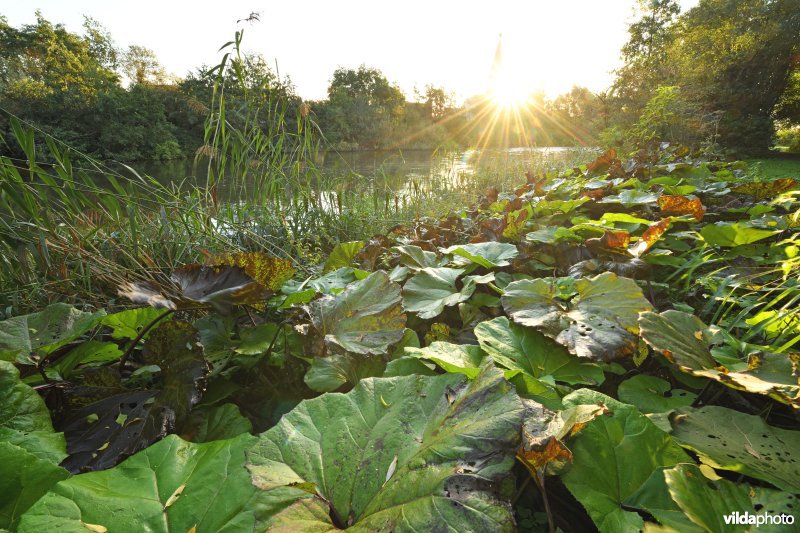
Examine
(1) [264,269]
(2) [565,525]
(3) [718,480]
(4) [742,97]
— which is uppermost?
(4) [742,97]

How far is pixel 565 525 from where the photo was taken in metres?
0.57

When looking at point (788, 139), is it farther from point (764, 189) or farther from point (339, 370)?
point (339, 370)

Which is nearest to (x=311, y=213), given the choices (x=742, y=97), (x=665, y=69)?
(x=665, y=69)

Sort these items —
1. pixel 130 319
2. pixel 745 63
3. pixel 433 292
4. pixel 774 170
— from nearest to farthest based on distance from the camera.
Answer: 1. pixel 130 319
2. pixel 433 292
3. pixel 774 170
4. pixel 745 63

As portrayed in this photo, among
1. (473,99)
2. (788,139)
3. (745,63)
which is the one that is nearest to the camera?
(745,63)

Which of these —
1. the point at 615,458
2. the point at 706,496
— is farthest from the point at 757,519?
the point at 615,458

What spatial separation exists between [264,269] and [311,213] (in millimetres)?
2317

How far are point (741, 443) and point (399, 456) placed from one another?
528mm

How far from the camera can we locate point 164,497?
493mm

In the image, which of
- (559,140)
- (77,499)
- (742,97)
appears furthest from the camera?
(559,140)

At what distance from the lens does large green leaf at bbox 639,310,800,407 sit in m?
0.61

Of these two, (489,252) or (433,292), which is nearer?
(433,292)

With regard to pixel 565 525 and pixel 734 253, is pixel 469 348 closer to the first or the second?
pixel 565 525

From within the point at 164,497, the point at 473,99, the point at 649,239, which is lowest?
the point at 164,497
